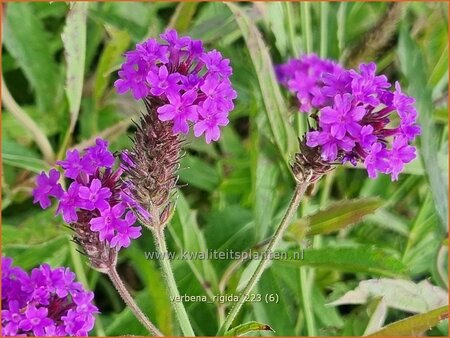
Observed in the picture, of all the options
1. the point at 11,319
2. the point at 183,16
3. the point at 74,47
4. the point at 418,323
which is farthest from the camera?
the point at 183,16

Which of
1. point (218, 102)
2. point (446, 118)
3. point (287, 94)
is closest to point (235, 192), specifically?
point (287, 94)

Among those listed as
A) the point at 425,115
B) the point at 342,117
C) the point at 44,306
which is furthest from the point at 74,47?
the point at 425,115

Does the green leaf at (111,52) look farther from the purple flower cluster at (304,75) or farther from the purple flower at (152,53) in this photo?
the purple flower at (152,53)

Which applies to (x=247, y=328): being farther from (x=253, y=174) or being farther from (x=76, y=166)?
(x=253, y=174)

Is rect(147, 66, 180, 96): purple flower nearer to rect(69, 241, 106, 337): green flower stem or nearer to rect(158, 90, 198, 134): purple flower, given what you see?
rect(158, 90, 198, 134): purple flower

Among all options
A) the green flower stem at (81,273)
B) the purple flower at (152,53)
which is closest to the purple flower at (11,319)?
the green flower stem at (81,273)
